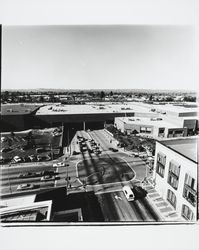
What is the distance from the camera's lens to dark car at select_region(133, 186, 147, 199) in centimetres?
1121

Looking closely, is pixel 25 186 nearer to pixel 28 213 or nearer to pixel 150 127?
pixel 28 213

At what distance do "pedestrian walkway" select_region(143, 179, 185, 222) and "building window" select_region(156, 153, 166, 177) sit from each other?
1.30 m

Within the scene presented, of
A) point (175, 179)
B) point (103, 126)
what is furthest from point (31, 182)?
point (103, 126)

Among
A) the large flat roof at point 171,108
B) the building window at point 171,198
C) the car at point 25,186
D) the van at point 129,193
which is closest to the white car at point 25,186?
the car at point 25,186

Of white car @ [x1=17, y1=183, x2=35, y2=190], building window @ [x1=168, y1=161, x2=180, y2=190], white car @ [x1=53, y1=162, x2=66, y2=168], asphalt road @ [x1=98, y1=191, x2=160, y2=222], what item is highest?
building window @ [x1=168, y1=161, x2=180, y2=190]


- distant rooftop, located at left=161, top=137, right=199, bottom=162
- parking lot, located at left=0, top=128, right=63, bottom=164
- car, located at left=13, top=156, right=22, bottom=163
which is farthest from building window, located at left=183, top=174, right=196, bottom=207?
car, located at left=13, top=156, right=22, bottom=163

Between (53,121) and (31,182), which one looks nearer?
(31,182)

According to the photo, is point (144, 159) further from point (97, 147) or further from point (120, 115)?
point (120, 115)

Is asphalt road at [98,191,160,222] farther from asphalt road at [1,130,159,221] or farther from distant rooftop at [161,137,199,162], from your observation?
distant rooftop at [161,137,199,162]

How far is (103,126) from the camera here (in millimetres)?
27594

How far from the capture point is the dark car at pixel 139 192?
1121 cm

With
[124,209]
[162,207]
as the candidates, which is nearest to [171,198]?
[162,207]

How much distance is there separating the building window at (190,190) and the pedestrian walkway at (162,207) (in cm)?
124

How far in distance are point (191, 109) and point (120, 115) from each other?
9273 millimetres
